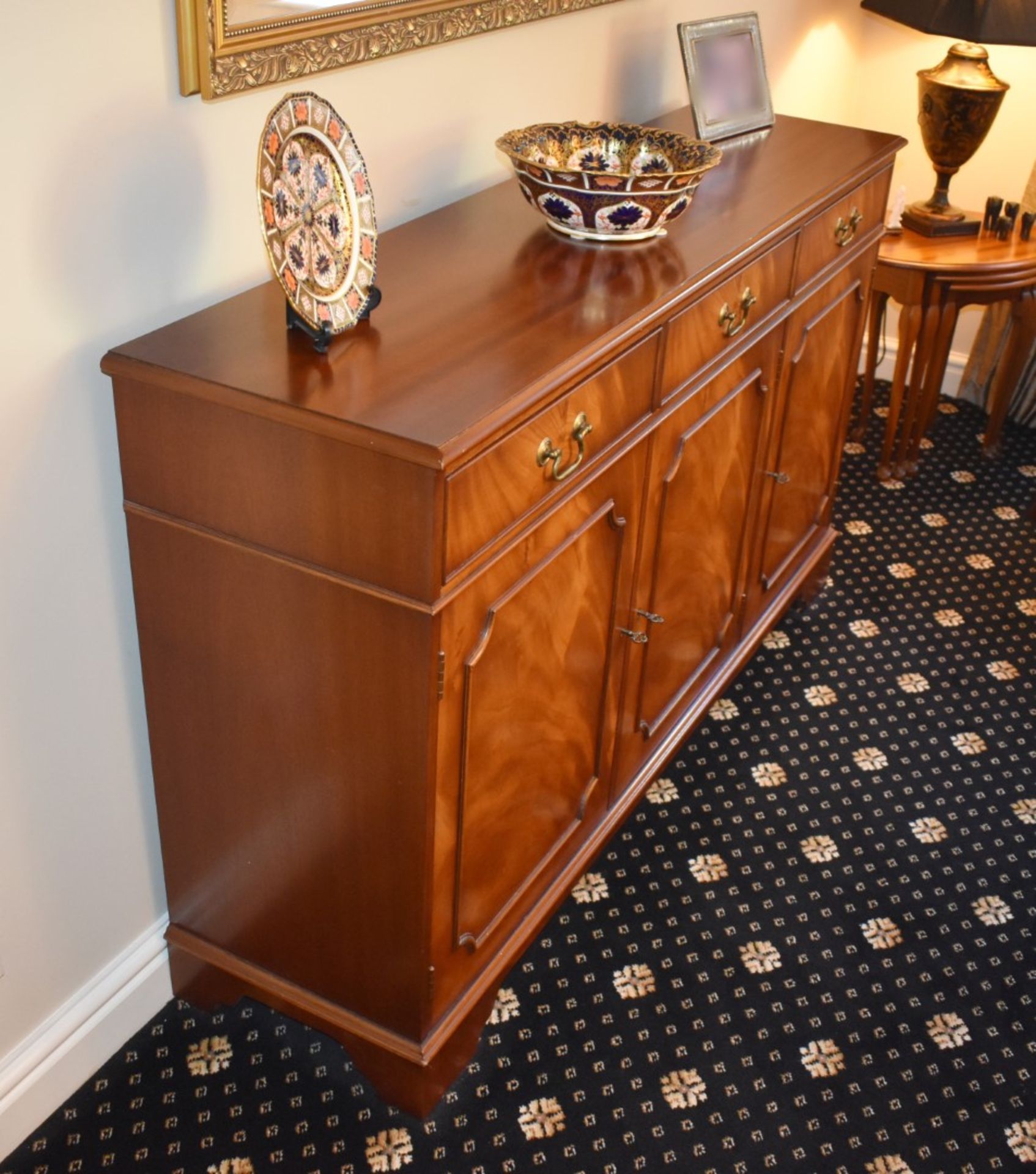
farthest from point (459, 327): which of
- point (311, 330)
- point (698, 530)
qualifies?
point (698, 530)

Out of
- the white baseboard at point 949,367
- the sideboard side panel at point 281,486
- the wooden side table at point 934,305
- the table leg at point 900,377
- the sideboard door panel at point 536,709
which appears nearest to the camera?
the sideboard side panel at point 281,486

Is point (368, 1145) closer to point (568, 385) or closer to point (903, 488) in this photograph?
point (568, 385)

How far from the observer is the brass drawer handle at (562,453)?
130cm

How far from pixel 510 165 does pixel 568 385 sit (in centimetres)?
71

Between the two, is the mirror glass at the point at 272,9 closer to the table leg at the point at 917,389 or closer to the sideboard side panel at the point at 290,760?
the sideboard side panel at the point at 290,760

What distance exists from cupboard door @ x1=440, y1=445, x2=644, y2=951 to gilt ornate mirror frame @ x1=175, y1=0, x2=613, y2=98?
55 centimetres

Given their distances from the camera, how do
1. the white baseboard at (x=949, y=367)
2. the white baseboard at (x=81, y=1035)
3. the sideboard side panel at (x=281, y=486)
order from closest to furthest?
the sideboard side panel at (x=281, y=486), the white baseboard at (x=81, y=1035), the white baseboard at (x=949, y=367)

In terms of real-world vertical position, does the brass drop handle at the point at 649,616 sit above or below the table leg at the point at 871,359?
above

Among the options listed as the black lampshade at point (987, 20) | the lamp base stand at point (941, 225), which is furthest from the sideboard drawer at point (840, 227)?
the lamp base stand at point (941, 225)

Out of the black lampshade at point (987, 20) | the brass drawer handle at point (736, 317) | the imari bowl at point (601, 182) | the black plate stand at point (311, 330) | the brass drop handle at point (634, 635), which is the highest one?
the black lampshade at point (987, 20)

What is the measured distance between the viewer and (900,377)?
2875mm

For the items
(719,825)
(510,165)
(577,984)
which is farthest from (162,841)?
(510,165)

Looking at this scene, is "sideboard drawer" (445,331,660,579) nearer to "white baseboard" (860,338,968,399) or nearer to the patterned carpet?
the patterned carpet

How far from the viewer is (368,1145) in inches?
61.2
